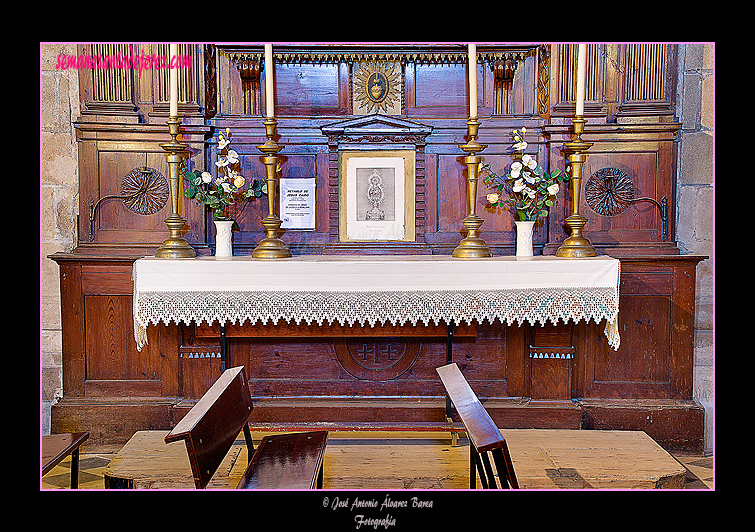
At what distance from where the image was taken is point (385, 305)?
3.16 meters

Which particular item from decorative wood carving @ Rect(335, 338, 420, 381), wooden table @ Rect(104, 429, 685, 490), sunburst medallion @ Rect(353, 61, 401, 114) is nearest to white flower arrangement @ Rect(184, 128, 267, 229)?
sunburst medallion @ Rect(353, 61, 401, 114)

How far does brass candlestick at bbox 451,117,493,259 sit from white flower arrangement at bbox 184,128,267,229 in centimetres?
134

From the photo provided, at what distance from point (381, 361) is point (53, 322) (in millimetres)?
2318

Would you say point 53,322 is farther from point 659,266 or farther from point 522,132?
point 659,266

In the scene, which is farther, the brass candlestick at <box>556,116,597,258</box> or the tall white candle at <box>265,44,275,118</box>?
the brass candlestick at <box>556,116,597,258</box>

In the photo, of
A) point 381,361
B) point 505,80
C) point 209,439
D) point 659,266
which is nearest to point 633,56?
point 505,80

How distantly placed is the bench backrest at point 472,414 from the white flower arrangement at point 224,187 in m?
1.80

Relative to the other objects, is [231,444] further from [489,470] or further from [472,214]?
[472,214]

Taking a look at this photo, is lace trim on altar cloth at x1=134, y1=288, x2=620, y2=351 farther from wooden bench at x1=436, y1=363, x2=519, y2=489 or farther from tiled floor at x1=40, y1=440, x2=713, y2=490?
tiled floor at x1=40, y1=440, x2=713, y2=490

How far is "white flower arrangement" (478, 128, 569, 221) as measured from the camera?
11.4 ft

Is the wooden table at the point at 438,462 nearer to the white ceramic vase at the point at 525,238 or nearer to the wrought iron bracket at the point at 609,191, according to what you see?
the white ceramic vase at the point at 525,238

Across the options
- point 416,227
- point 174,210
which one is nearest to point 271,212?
point 174,210

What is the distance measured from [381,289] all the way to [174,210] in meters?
1.43

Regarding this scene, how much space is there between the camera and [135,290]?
3.16 m
